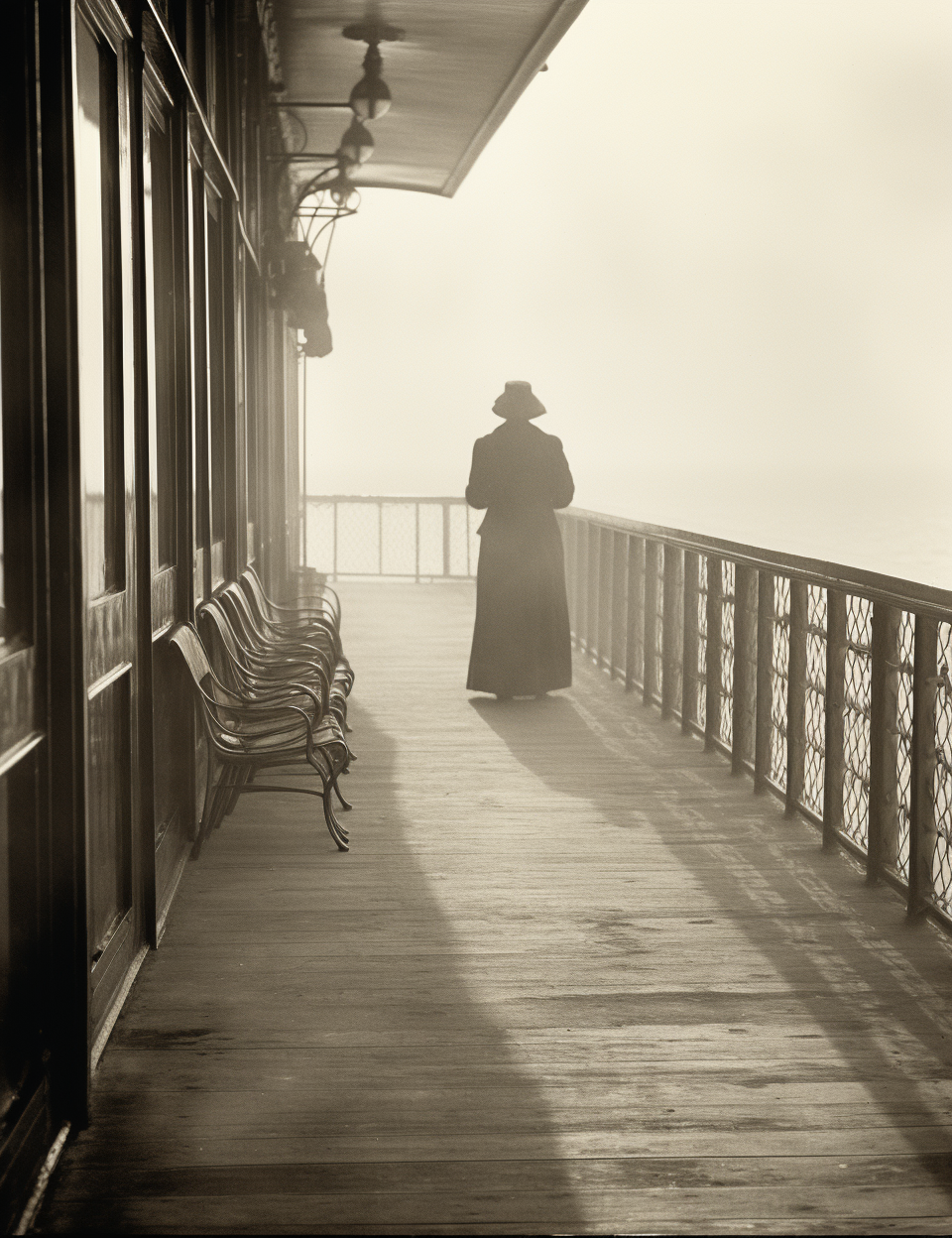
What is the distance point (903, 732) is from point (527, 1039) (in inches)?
62.5

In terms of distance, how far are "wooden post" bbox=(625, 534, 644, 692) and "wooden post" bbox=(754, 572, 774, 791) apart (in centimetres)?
236

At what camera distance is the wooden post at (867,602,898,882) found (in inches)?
159

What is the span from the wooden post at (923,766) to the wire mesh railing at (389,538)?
37.8 ft

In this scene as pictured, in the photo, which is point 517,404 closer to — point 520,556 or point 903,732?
point 520,556

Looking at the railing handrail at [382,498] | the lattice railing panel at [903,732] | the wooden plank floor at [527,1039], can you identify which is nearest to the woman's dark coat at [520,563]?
the wooden plank floor at [527,1039]

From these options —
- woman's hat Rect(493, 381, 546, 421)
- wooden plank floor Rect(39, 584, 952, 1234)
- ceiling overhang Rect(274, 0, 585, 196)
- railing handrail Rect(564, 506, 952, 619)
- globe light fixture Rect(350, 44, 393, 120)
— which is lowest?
wooden plank floor Rect(39, 584, 952, 1234)

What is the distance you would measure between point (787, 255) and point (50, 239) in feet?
263

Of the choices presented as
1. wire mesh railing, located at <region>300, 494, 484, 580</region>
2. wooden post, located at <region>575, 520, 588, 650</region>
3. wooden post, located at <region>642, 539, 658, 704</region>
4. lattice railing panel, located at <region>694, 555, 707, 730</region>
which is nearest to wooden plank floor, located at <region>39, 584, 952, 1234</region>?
lattice railing panel, located at <region>694, 555, 707, 730</region>

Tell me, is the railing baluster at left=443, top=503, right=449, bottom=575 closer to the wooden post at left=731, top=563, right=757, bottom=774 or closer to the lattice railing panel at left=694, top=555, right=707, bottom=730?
the lattice railing panel at left=694, top=555, right=707, bottom=730

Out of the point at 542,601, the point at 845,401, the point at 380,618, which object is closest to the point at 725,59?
the point at 380,618

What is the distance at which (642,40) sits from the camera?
29.0m

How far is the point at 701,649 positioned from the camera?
6805 mm

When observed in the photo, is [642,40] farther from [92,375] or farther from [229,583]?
[92,375]

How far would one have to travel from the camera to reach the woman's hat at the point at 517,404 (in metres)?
7.55
